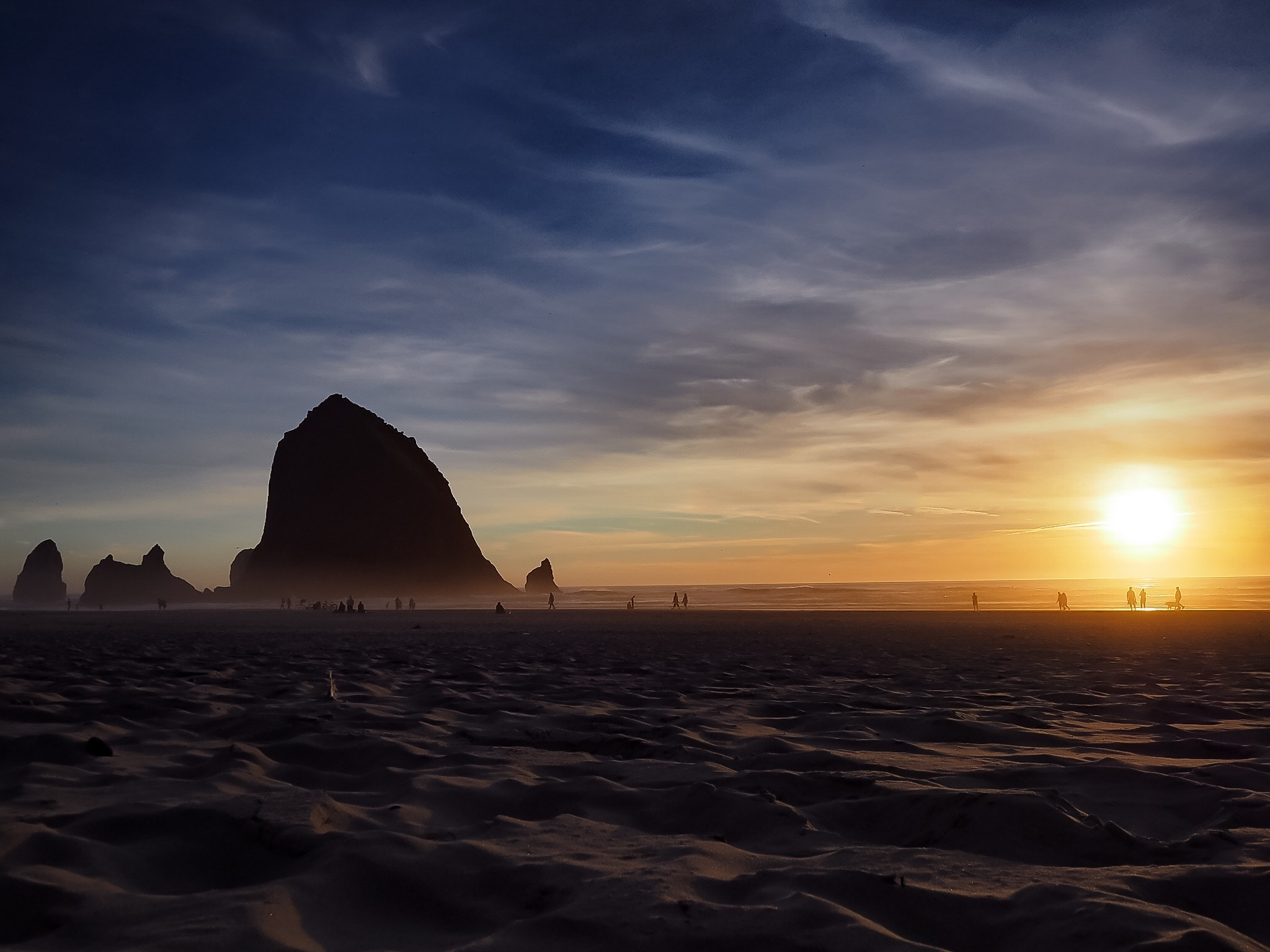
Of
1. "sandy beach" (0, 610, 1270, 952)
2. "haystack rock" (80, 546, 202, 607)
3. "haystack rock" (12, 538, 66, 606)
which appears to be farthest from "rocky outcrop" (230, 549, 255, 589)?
"sandy beach" (0, 610, 1270, 952)

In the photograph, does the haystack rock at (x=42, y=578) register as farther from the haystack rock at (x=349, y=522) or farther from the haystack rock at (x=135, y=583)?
the haystack rock at (x=349, y=522)

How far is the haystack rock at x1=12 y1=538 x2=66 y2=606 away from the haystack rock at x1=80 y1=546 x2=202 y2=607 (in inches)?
1574

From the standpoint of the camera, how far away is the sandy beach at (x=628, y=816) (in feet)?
6.68

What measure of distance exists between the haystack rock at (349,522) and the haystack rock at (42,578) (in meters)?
67.1

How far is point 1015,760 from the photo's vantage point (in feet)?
13.5

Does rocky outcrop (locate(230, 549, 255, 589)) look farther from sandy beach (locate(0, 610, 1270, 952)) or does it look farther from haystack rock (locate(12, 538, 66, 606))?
sandy beach (locate(0, 610, 1270, 952))

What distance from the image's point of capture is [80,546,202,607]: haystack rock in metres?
104

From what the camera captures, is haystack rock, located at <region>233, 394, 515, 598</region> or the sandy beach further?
haystack rock, located at <region>233, 394, 515, 598</region>

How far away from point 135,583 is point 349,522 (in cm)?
3128

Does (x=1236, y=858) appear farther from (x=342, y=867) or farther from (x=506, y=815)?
(x=342, y=867)

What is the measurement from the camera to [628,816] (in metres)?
3.16

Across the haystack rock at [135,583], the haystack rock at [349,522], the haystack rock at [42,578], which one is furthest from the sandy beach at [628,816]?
the haystack rock at [42,578]

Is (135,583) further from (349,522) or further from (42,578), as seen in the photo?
(42,578)

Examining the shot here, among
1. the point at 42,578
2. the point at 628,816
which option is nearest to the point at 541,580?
the point at 42,578
